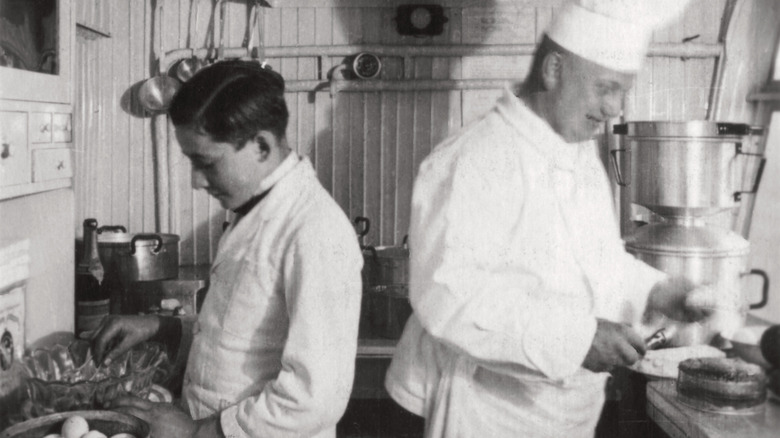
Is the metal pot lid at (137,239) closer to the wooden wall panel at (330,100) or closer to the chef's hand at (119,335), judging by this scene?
the wooden wall panel at (330,100)

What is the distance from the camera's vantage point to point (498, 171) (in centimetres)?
125

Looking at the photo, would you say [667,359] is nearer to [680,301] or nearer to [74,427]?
[680,301]

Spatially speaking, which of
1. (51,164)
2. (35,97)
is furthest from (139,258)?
(35,97)

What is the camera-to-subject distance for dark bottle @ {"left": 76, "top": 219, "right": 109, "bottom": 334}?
2.13 meters

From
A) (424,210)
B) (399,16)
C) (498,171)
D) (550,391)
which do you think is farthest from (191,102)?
(399,16)

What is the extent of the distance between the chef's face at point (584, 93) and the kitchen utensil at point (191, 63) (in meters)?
1.86

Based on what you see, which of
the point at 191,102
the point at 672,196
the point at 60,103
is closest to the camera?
the point at 191,102

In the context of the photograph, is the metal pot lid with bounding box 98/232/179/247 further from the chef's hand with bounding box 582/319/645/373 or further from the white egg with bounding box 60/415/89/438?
the chef's hand with bounding box 582/319/645/373

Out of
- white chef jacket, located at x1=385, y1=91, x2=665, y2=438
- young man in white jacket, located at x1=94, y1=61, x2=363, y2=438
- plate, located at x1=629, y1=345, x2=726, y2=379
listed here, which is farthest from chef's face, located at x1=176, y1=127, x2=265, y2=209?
plate, located at x1=629, y1=345, x2=726, y2=379

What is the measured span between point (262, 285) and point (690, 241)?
1251mm

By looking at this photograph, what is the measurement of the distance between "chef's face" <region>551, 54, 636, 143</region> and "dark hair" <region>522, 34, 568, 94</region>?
0.03 metres

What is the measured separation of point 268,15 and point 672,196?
1764 millimetres

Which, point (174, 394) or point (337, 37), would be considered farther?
point (337, 37)

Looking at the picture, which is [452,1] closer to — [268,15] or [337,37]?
[337,37]
